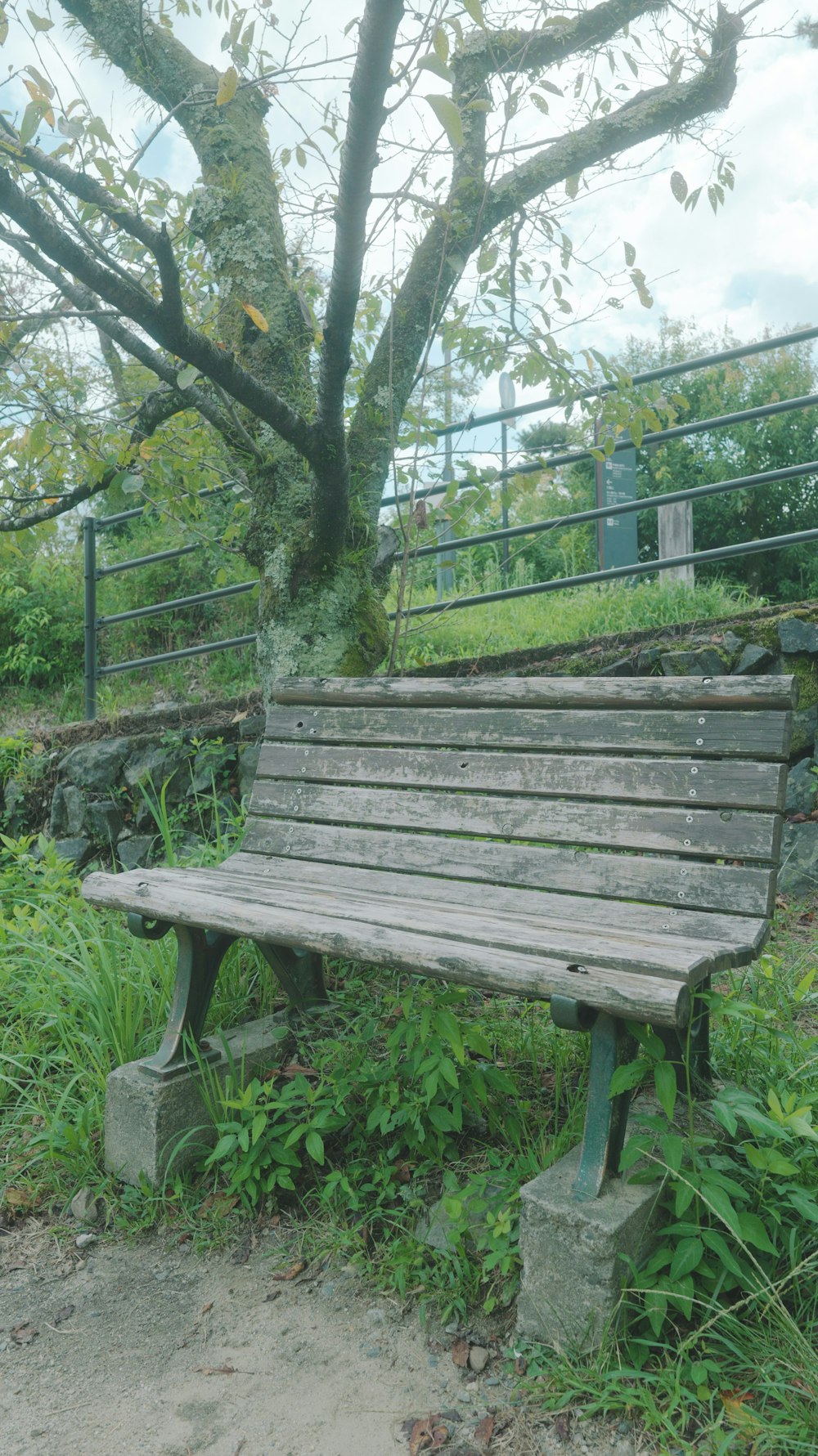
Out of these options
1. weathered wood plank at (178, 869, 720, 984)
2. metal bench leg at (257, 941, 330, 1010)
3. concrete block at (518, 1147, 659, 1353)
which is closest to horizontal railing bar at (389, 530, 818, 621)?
metal bench leg at (257, 941, 330, 1010)

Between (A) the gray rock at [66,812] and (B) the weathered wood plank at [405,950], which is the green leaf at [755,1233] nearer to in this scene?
(B) the weathered wood plank at [405,950]

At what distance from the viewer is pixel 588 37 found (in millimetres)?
3709

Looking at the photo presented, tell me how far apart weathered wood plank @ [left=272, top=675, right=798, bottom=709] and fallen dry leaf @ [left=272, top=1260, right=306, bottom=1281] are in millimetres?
1344

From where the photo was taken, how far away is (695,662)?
3705 mm

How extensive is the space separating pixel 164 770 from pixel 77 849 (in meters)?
0.69

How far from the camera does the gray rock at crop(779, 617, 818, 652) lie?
3.53 meters

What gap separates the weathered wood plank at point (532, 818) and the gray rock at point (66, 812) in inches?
98.1

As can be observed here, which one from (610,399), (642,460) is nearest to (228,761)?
(610,399)

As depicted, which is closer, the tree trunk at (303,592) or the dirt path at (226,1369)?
the dirt path at (226,1369)

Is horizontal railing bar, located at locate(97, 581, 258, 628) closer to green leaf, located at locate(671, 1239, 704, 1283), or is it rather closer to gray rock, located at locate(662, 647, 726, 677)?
gray rock, located at locate(662, 647, 726, 677)

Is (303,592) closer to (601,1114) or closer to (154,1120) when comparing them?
(154,1120)

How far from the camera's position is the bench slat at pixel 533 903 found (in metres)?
1.92

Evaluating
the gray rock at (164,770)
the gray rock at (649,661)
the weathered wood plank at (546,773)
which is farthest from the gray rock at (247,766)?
the gray rock at (649,661)

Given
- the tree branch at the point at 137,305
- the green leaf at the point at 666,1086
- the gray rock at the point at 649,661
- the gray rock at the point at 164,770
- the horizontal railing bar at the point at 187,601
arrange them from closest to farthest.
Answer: the green leaf at the point at 666,1086 → the tree branch at the point at 137,305 → the gray rock at the point at 649,661 → the gray rock at the point at 164,770 → the horizontal railing bar at the point at 187,601
